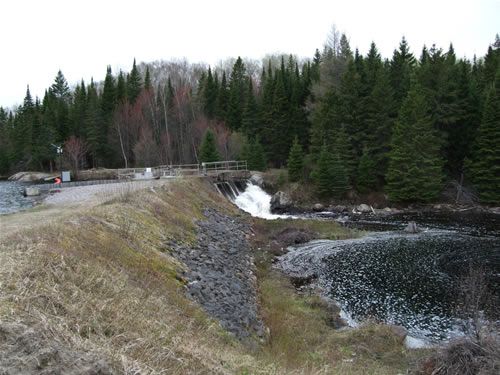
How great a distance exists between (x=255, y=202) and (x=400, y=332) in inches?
991

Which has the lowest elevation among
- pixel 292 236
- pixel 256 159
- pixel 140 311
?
pixel 292 236

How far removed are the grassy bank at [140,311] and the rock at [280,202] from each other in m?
20.0

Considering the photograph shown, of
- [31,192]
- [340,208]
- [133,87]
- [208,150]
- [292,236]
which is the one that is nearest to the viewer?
[292,236]

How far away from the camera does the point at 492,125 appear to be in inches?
1344

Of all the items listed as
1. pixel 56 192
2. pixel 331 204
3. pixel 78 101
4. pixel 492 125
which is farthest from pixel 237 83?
pixel 56 192

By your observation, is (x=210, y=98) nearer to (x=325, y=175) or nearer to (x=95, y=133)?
(x=95, y=133)

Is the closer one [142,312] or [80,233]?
[142,312]

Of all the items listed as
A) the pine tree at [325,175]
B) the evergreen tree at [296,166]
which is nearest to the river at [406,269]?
the pine tree at [325,175]

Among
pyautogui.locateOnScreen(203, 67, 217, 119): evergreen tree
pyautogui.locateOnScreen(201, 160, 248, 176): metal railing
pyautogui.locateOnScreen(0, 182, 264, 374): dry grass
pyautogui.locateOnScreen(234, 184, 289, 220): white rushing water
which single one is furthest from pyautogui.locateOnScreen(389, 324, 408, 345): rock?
pyautogui.locateOnScreen(203, 67, 217, 119): evergreen tree

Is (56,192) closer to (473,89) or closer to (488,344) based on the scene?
(488,344)

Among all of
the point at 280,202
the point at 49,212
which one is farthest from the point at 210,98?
the point at 49,212

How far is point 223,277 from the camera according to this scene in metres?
12.0

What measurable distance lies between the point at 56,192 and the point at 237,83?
4923 centimetres

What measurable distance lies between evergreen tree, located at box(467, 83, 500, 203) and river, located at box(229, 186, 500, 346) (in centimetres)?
815
